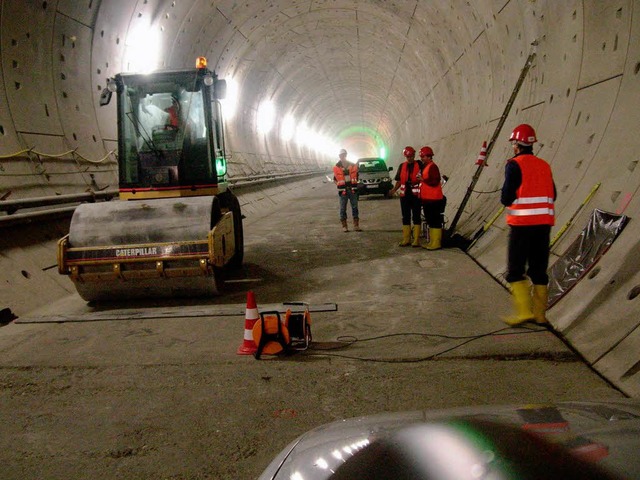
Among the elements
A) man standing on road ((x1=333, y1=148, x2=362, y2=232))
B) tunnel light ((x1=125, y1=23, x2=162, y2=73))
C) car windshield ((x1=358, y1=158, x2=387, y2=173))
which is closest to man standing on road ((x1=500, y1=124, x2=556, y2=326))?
man standing on road ((x1=333, y1=148, x2=362, y2=232))

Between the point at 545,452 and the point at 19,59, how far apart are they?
9.32m

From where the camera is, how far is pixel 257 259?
944 centimetres

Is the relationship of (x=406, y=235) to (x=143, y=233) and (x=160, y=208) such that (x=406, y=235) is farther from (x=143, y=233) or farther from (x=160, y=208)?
(x=143, y=233)

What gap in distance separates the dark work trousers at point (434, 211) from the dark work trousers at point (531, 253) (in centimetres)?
428

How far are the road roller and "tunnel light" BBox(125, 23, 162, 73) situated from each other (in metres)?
4.23

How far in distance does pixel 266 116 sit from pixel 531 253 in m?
22.4

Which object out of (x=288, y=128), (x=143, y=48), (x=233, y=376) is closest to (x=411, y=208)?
(x=233, y=376)

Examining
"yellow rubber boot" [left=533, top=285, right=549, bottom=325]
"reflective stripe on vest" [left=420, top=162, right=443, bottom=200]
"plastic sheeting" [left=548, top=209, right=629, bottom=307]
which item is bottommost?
"yellow rubber boot" [left=533, top=285, right=549, bottom=325]

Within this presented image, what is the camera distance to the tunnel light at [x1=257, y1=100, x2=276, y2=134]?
24.8m

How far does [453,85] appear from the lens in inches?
636

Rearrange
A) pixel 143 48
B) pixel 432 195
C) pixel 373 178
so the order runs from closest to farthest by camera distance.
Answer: pixel 432 195, pixel 143 48, pixel 373 178

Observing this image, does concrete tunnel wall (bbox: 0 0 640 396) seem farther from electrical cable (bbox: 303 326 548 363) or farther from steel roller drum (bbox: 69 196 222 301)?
steel roller drum (bbox: 69 196 222 301)

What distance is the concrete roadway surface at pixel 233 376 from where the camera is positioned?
3182 millimetres

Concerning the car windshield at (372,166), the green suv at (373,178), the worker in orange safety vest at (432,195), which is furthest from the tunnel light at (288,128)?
the worker in orange safety vest at (432,195)
